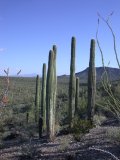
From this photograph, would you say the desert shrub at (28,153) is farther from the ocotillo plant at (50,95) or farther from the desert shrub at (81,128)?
the ocotillo plant at (50,95)

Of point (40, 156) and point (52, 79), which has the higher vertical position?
point (52, 79)

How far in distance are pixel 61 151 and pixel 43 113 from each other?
24.6 feet

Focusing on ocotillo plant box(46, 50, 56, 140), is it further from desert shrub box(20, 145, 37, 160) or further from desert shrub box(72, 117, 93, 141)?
desert shrub box(20, 145, 37, 160)

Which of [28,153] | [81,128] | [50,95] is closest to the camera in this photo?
[28,153]

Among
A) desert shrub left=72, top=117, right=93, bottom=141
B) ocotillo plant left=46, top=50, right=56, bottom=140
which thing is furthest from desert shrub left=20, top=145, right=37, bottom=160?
ocotillo plant left=46, top=50, right=56, bottom=140

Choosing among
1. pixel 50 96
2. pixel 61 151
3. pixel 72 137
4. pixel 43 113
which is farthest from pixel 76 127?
pixel 43 113

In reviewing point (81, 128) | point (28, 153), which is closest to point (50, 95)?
point (81, 128)

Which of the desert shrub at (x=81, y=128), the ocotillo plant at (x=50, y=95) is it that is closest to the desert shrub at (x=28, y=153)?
the desert shrub at (x=81, y=128)

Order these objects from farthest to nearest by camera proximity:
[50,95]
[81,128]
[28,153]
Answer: [50,95]
[81,128]
[28,153]

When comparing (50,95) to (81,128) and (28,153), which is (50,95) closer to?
(81,128)

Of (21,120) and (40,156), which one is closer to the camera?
(40,156)

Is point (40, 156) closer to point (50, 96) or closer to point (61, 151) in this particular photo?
point (61, 151)

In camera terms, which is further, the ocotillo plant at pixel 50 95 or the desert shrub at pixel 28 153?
the ocotillo plant at pixel 50 95

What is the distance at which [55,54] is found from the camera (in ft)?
65.7
